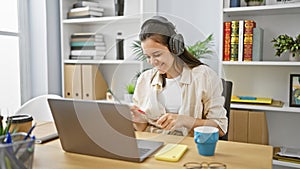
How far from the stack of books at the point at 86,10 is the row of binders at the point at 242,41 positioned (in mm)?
1124

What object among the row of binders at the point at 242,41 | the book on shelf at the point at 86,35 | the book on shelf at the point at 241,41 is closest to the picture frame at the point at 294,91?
the row of binders at the point at 242,41

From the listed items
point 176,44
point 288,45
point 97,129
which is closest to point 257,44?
point 288,45

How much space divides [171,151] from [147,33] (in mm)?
506

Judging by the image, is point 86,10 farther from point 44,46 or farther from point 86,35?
point 44,46

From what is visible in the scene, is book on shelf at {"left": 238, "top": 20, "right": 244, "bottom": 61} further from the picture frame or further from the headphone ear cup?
the headphone ear cup

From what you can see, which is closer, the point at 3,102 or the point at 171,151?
the point at 171,151

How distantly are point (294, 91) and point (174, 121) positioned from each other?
108 cm

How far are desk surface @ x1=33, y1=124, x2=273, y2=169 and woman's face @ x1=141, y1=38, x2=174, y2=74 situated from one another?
1.29 ft

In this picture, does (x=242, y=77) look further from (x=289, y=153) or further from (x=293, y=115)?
(x=289, y=153)

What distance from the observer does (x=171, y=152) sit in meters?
1.03

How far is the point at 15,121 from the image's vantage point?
115 cm

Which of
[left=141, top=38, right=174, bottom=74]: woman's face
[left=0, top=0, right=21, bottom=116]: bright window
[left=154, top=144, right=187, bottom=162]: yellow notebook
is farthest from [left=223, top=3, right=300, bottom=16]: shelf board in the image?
[left=0, top=0, right=21, bottom=116]: bright window

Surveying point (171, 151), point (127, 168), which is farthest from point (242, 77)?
point (127, 168)

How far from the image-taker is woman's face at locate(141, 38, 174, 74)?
1.25 metres
